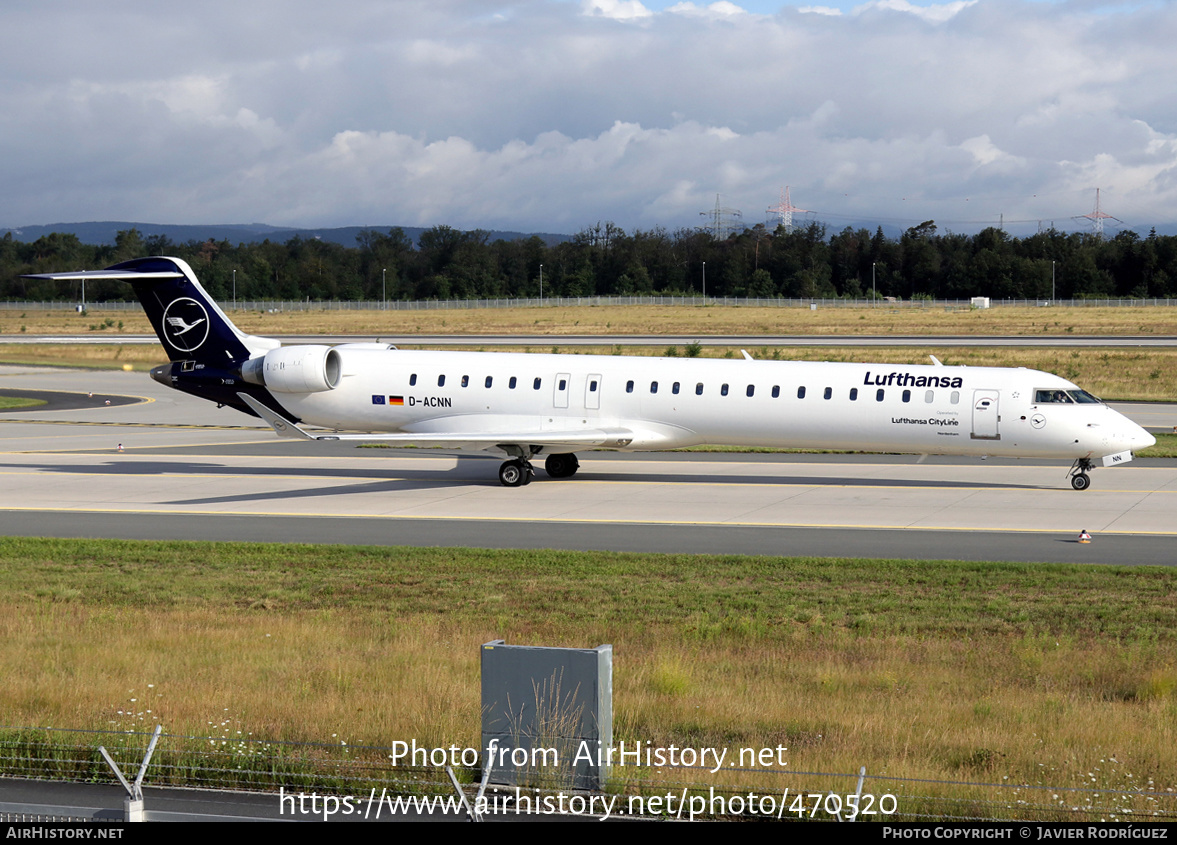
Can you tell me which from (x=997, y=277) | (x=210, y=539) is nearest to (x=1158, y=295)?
(x=997, y=277)

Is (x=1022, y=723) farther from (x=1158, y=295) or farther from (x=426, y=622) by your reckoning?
(x=1158, y=295)

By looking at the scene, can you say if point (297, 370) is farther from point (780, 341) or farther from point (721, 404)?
point (780, 341)

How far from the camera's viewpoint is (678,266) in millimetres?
167125

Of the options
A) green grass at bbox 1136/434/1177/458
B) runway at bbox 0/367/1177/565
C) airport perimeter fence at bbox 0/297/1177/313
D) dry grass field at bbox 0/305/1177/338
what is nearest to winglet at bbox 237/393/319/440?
runway at bbox 0/367/1177/565

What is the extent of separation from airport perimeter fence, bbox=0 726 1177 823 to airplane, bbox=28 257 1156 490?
16.3m

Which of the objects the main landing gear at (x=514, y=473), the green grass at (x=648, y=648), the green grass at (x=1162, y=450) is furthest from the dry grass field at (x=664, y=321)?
the green grass at (x=648, y=648)

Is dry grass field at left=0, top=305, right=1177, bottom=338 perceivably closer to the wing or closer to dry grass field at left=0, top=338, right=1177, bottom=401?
dry grass field at left=0, top=338, right=1177, bottom=401

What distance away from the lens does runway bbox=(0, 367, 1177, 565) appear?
21.4 m

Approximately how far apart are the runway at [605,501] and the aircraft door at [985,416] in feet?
4.44

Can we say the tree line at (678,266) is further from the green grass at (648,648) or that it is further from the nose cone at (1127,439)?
the green grass at (648,648)

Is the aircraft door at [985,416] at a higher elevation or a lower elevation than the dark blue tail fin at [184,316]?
lower

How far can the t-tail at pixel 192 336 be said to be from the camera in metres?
29.8

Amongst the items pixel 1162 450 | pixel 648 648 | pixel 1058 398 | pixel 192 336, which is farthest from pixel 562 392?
pixel 1162 450

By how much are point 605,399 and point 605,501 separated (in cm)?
280
